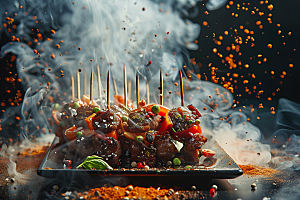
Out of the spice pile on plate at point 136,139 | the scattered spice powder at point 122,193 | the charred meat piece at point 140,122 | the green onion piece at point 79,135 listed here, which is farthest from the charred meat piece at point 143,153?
the green onion piece at point 79,135

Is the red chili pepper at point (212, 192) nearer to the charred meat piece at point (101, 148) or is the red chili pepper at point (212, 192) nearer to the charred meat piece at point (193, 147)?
the charred meat piece at point (193, 147)

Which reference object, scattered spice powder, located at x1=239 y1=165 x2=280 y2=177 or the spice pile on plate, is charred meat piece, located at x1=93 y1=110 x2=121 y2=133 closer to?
the spice pile on plate

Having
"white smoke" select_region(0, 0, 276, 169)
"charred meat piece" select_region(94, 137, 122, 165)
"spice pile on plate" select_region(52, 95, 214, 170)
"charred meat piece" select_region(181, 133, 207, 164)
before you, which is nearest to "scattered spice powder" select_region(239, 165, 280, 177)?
"spice pile on plate" select_region(52, 95, 214, 170)

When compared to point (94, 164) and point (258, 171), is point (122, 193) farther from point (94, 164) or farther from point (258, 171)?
point (258, 171)

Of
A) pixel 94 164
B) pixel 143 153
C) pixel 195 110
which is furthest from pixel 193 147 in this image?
pixel 94 164

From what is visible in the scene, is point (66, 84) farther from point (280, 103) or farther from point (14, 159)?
point (280, 103)

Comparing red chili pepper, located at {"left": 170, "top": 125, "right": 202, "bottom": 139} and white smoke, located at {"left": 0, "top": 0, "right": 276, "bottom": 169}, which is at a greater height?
white smoke, located at {"left": 0, "top": 0, "right": 276, "bottom": 169}

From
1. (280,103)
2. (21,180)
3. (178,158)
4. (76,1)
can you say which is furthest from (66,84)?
(280,103)
